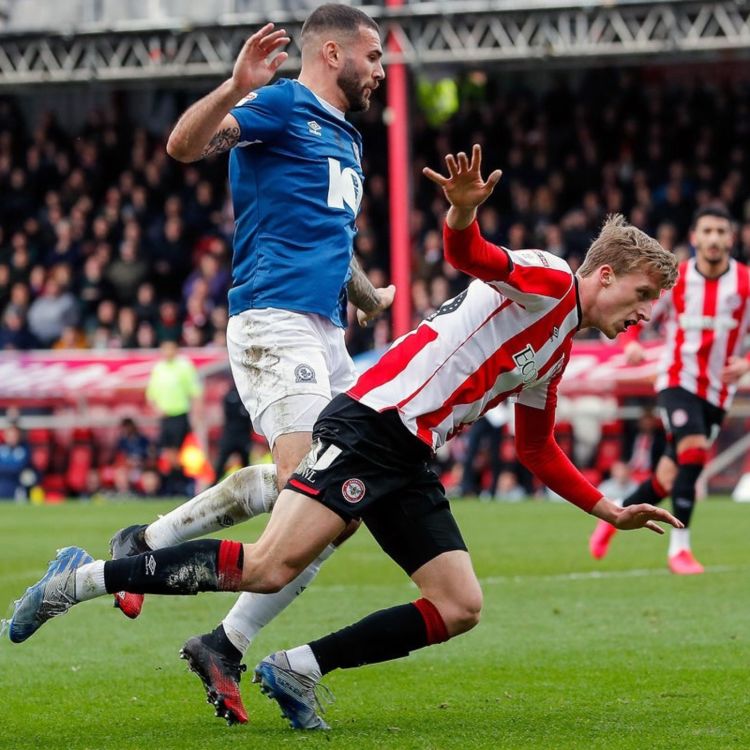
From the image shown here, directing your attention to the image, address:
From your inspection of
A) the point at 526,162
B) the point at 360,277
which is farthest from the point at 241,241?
the point at 526,162

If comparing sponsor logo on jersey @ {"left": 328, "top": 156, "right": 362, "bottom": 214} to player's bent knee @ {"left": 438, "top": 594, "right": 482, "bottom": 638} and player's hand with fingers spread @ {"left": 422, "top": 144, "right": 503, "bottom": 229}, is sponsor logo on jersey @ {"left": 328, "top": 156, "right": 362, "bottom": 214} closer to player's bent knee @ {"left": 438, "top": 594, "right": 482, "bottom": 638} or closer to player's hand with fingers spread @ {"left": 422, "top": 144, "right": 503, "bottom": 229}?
player's hand with fingers spread @ {"left": 422, "top": 144, "right": 503, "bottom": 229}

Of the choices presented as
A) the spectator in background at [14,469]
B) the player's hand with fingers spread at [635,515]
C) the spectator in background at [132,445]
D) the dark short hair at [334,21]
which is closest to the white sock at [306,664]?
the player's hand with fingers spread at [635,515]

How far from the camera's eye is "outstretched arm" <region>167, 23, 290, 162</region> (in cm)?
530

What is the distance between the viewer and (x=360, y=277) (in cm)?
660

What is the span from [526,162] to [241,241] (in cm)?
1842

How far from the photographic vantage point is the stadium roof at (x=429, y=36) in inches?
816

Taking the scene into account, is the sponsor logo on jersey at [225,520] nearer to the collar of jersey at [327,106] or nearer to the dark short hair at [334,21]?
the collar of jersey at [327,106]

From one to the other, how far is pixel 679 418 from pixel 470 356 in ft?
18.1

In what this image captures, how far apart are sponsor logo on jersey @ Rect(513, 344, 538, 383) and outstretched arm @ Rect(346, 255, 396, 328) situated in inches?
52.6

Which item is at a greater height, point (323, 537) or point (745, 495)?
point (323, 537)

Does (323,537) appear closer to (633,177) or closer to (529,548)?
(529,548)

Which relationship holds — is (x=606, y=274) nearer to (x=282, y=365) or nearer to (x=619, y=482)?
(x=282, y=365)

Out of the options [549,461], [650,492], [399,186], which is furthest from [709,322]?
[399,186]

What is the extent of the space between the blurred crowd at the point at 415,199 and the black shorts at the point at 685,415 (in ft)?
32.0
